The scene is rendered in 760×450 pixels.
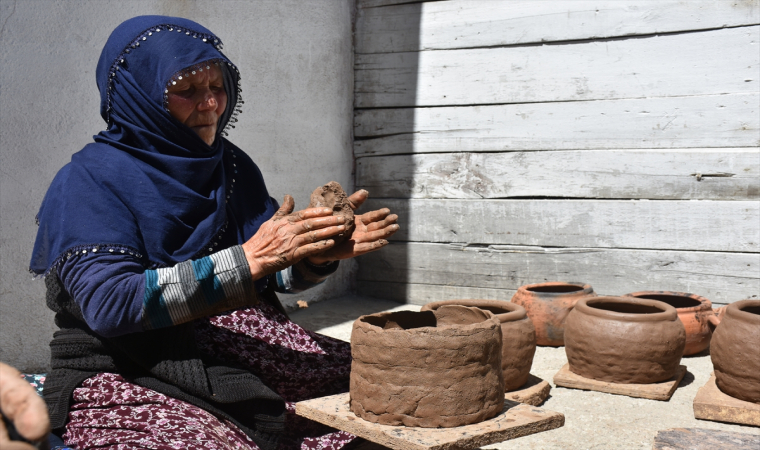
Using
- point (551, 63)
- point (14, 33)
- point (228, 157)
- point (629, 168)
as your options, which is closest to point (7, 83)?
point (14, 33)

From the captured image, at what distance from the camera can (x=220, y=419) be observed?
2.41m

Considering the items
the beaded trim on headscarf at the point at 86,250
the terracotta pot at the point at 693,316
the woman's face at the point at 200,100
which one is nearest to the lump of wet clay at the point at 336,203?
the woman's face at the point at 200,100

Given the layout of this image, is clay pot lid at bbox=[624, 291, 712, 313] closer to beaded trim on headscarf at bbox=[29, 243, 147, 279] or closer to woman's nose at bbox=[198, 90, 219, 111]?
woman's nose at bbox=[198, 90, 219, 111]

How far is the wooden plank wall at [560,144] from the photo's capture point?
177 inches

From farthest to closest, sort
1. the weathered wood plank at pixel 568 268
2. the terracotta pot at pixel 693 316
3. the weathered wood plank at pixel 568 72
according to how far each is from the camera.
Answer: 1. the weathered wood plank at pixel 568 268
2. the weathered wood plank at pixel 568 72
3. the terracotta pot at pixel 693 316

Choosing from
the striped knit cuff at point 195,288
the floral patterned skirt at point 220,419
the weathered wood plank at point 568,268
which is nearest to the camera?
the floral patterned skirt at point 220,419

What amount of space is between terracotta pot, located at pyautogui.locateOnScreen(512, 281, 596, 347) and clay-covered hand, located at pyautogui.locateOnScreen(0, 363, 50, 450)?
11.9 ft

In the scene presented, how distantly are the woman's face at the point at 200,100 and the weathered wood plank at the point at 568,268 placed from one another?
310 cm

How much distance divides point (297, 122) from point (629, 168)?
249cm

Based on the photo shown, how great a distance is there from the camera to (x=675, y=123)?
15.1ft

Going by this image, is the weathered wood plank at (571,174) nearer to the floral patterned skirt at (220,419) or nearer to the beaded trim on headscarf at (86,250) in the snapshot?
the floral patterned skirt at (220,419)

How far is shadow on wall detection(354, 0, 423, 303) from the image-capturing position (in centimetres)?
557

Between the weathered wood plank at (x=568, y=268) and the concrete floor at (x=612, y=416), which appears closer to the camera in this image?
the concrete floor at (x=612, y=416)

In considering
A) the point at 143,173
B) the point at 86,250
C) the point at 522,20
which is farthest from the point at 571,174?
the point at 86,250
